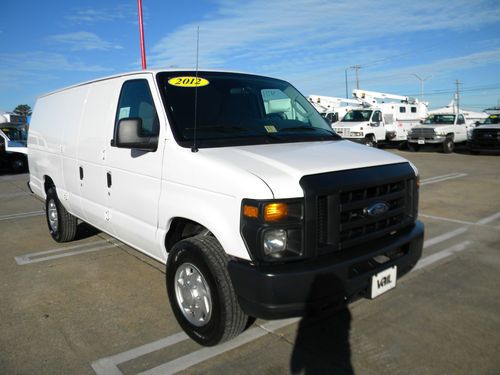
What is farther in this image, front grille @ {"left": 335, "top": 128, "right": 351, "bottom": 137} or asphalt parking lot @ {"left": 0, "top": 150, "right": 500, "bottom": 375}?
front grille @ {"left": 335, "top": 128, "right": 351, "bottom": 137}

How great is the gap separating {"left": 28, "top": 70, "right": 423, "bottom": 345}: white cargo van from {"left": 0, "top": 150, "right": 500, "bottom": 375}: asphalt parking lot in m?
0.33

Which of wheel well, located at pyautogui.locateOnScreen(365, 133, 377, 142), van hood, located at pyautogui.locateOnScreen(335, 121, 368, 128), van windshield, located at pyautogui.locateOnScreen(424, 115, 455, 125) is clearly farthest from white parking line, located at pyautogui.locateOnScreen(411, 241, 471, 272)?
van windshield, located at pyautogui.locateOnScreen(424, 115, 455, 125)

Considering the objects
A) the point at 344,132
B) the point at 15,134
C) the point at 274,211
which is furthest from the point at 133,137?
the point at 344,132

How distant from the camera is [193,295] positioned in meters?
3.18

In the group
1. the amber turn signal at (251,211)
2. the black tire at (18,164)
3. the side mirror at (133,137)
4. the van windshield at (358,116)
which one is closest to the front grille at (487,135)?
the van windshield at (358,116)

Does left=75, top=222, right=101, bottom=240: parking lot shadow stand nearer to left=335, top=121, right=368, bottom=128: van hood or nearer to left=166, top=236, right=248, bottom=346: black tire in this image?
left=166, top=236, right=248, bottom=346: black tire

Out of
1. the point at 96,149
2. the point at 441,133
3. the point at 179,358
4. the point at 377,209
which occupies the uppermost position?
the point at 96,149

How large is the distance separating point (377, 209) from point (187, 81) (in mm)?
1943

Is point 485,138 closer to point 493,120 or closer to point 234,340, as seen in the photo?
point 493,120

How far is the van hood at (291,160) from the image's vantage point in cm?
269

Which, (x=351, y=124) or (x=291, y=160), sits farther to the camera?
(x=351, y=124)

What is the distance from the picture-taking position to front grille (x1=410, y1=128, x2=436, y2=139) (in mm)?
19827

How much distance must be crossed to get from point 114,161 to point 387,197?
2.49 metres

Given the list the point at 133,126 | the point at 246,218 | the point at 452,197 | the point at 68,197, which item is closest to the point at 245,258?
the point at 246,218
